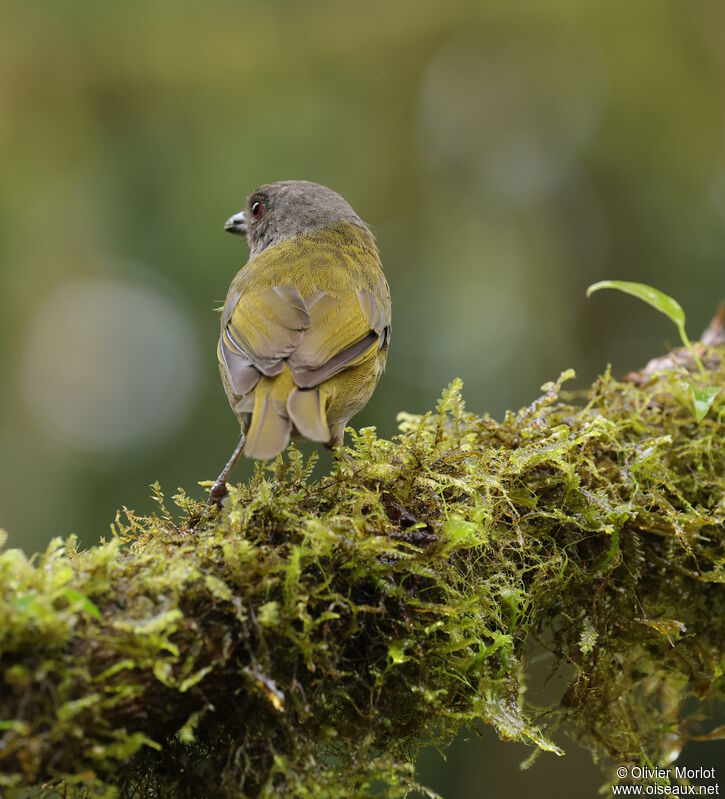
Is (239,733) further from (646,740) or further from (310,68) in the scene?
(310,68)

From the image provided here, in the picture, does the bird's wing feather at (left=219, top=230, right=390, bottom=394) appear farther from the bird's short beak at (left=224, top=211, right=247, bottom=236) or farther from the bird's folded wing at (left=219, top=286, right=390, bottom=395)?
the bird's short beak at (left=224, top=211, right=247, bottom=236)

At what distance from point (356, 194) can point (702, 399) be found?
16.1 feet

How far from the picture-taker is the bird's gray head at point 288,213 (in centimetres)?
430

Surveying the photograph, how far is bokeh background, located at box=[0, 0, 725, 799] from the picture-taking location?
22.1ft

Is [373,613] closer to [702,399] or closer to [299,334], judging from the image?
[299,334]

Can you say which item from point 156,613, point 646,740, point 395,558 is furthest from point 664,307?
point 156,613

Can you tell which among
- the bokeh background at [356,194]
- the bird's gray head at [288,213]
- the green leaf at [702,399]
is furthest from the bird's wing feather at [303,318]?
the bokeh background at [356,194]

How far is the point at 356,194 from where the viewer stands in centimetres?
732

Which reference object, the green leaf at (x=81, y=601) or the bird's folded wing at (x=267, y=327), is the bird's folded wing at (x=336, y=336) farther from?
the green leaf at (x=81, y=601)

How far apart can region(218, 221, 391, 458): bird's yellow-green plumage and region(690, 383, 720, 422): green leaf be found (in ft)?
3.94

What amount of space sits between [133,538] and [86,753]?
2.59 feet

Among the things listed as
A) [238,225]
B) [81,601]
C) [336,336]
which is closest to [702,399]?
[336,336]

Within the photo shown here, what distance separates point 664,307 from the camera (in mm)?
3277

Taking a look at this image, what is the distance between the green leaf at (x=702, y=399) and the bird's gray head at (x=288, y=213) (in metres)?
2.05
